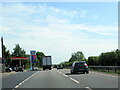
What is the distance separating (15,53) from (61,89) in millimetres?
138438

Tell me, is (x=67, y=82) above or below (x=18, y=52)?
below

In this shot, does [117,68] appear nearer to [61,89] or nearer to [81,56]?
[61,89]

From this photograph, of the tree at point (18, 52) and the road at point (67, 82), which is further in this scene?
the tree at point (18, 52)

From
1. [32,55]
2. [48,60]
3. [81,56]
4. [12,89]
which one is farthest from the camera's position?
[81,56]

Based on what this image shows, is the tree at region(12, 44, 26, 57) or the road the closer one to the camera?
the road

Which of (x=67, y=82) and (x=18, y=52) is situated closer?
(x=67, y=82)

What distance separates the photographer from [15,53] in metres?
151

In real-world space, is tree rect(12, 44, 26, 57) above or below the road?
above

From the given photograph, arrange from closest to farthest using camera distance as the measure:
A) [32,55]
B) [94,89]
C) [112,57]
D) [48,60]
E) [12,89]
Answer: [94,89], [12,89], [112,57], [48,60], [32,55]

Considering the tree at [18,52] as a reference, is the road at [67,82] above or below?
below

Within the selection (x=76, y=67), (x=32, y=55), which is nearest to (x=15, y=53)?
(x=32, y=55)

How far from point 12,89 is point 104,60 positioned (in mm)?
45470

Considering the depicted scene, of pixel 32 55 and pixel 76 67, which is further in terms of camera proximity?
pixel 32 55

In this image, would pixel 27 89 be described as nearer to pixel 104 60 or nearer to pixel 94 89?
pixel 94 89
